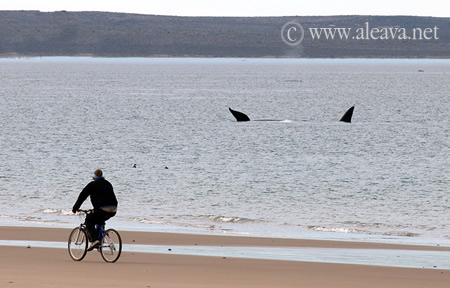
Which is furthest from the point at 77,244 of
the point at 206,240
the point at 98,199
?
the point at 206,240

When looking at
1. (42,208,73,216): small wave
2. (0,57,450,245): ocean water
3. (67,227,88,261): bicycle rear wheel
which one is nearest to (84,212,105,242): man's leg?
(67,227,88,261): bicycle rear wheel

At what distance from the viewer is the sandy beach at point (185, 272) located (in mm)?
17047

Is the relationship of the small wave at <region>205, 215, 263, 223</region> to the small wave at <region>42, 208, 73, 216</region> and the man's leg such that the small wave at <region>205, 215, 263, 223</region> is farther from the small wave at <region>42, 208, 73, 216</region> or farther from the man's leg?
the man's leg

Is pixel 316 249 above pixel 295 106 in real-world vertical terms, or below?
below

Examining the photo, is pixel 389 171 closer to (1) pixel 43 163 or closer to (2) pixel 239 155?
(2) pixel 239 155

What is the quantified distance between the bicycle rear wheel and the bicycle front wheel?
0.42m

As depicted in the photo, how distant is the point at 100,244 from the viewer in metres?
19.2

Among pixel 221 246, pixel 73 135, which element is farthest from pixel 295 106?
pixel 221 246

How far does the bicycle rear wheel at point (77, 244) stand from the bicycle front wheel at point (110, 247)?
1.36ft

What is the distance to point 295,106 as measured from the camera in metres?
Result: 131

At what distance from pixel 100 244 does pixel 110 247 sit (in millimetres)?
226

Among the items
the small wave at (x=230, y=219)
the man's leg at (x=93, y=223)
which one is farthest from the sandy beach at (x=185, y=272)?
the small wave at (x=230, y=219)

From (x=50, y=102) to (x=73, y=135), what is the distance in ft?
195

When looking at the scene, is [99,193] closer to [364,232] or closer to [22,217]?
[364,232]
